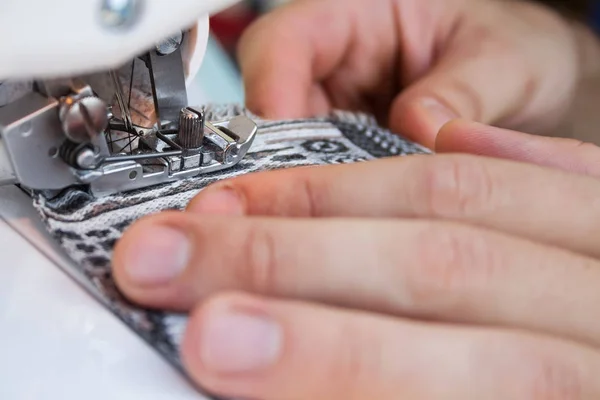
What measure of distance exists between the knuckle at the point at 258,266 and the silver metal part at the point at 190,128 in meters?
0.16

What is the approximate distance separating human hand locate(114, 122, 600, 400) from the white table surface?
→ 0.09 feet

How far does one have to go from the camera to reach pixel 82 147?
465mm

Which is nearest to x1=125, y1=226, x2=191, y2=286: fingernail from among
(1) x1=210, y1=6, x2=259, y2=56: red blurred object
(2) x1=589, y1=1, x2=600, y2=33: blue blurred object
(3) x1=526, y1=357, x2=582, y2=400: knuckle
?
(3) x1=526, y1=357, x2=582, y2=400: knuckle

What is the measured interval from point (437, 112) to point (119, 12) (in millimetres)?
491

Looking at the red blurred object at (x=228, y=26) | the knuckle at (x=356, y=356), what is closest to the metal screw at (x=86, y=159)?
the knuckle at (x=356, y=356)

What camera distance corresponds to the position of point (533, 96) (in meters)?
1.05

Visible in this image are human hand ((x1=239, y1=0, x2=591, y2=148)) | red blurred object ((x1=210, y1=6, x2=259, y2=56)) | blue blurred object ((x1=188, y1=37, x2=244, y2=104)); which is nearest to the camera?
human hand ((x1=239, y1=0, x2=591, y2=148))

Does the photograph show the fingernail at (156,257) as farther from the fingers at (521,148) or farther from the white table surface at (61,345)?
the fingers at (521,148)

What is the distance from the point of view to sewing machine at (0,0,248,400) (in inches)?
14.7

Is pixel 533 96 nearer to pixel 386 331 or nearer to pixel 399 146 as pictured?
pixel 399 146

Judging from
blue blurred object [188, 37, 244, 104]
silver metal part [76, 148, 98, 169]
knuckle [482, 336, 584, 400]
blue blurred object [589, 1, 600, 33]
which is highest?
silver metal part [76, 148, 98, 169]

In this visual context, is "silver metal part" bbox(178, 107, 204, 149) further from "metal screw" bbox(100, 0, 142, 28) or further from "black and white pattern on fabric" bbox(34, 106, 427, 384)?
"metal screw" bbox(100, 0, 142, 28)

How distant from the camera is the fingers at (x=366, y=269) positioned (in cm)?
39

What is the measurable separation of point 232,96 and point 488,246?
74 centimetres
